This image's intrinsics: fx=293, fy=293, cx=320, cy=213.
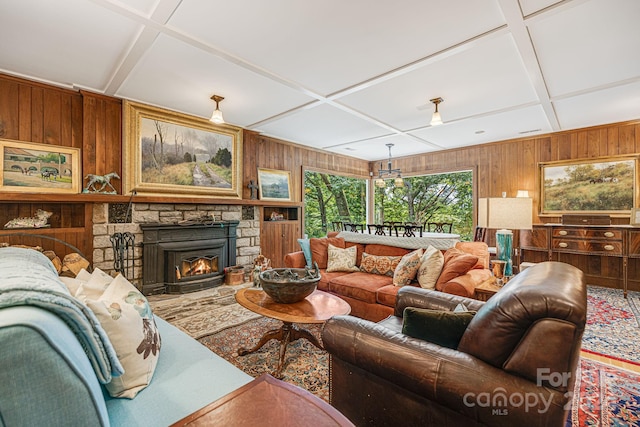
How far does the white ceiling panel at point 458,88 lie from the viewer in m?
2.71

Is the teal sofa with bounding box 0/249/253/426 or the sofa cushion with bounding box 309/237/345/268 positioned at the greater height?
the teal sofa with bounding box 0/249/253/426

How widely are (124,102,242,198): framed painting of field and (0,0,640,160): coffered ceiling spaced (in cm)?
27

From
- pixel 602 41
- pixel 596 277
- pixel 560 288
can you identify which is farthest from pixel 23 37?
pixel 596 277

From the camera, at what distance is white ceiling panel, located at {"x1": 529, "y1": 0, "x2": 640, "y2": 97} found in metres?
2.12

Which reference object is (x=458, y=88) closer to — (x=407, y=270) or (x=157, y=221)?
(x=407, y=270)

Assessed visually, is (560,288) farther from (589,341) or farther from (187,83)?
(187,83)

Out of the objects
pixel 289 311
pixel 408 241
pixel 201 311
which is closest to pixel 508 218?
pixel 408 241

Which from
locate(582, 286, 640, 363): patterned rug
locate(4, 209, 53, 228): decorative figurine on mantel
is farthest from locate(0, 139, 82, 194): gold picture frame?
locate(582, 286, 640, 363): patterned rug

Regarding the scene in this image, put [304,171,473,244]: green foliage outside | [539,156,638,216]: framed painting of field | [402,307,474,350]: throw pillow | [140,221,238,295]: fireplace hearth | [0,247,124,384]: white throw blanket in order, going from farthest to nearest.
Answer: [304,171,473,244]: green foliage outside → [539,156,638,216]: framed painting of field → [140,221,238,295]: fireplace hearth → [402,307,474,350]: throw pillow → [0,247,124,384]: white throw blanket

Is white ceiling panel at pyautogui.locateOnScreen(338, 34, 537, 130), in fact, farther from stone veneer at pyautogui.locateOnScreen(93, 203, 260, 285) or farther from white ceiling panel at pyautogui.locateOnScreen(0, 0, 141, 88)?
stone veneer at pyautogui.locateOnScreen(93, 203, 260, 285)

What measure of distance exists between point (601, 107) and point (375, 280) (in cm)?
387

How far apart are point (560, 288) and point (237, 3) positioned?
8.06ft

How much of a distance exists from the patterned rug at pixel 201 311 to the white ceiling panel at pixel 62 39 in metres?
2.64

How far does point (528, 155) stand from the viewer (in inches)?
210
